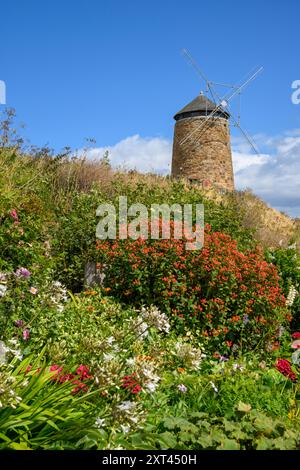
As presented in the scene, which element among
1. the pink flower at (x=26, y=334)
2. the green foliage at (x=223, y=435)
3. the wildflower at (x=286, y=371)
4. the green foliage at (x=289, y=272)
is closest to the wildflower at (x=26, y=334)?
the pink flower at (x=26, y=334)

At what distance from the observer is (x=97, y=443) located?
9.80 feet

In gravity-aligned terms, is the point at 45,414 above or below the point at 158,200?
below

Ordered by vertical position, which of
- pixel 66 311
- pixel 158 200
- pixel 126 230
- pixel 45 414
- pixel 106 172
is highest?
pixel 106 172

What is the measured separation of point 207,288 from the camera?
6.82 metres

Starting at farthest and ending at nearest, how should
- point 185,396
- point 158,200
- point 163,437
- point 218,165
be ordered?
point 218,165, point 158,200, point 185,396, point 163,437

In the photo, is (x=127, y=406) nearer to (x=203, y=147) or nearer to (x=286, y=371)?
(x=286, y=371)

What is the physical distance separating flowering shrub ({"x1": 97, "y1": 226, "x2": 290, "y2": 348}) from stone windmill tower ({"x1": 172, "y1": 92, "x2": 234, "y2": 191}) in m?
18.1

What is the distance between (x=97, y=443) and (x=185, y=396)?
1.31 meters

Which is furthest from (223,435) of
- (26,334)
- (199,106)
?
(199,106)

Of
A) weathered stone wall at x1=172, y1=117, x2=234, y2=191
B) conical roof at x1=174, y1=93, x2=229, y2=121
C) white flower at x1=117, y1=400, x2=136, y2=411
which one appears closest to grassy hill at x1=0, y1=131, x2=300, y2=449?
white flower at x1=117, y1=400, x2=136, y2=411

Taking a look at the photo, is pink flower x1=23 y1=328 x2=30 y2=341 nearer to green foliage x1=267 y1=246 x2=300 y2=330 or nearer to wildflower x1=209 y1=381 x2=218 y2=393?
wildflower x1=209 y1=381 x2=218 y2=393

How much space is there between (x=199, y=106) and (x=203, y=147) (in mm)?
2517

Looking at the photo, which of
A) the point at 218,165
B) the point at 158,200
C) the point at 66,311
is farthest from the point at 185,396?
the point at 218,165
